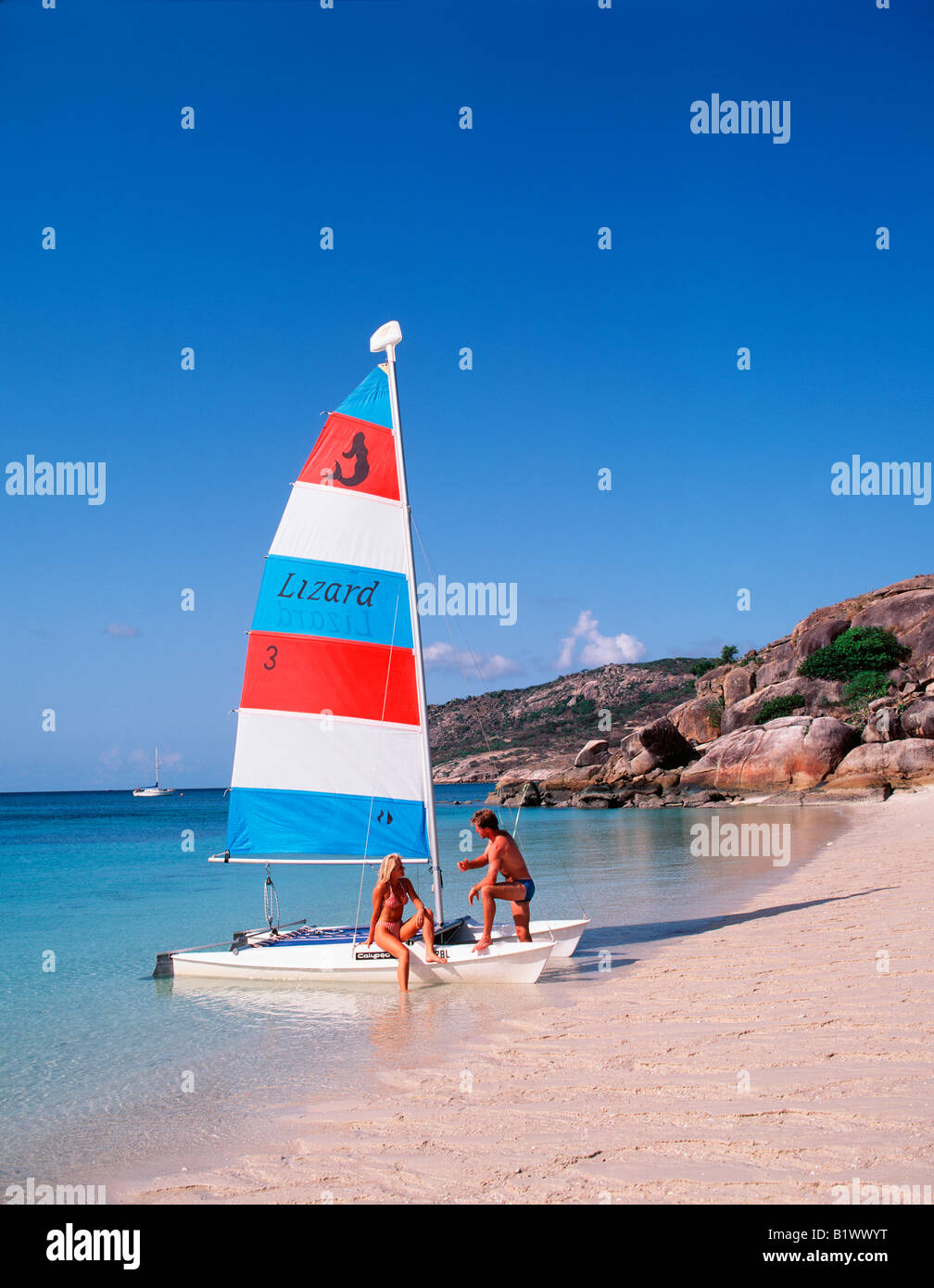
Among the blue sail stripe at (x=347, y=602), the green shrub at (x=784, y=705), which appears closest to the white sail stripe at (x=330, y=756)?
the blue sail stripe at (x=347, y=602)

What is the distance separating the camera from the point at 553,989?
9219mm

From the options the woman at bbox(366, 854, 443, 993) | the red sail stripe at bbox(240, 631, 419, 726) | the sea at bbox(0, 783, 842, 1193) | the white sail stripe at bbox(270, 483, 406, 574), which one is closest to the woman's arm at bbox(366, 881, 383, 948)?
the woman at bbox(366, 854, 443, 993)

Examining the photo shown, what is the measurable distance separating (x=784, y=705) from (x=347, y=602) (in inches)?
1543

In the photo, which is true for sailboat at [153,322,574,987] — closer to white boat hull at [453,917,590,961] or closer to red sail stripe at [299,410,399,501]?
red sail stripe at [299,410,399,501]

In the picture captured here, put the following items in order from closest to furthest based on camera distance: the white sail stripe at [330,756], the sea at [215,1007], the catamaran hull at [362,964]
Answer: the sea at [215,1007] < the catamaran hull at [362,964] < the white sail stripe at [330,756]

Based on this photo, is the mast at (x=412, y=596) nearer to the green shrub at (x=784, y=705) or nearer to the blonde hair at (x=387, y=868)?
the blonde hair at (x=387, y=868)

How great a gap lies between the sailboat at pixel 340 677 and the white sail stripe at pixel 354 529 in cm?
1

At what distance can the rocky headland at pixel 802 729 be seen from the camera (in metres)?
36.7

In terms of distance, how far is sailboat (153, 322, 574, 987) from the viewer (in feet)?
36.4

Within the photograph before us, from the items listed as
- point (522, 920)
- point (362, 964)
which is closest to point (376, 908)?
point (362, 964)

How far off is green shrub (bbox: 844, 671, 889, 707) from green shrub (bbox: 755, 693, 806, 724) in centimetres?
228
